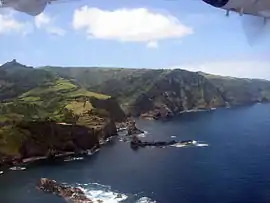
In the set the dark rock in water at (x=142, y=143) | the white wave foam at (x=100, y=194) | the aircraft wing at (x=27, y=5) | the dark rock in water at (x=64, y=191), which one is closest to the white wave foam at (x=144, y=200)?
the white wave foam at (x=100, y=194)

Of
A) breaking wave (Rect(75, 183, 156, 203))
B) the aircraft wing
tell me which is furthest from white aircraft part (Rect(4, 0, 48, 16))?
breaking wave (Rect(75, 183, 156, 203))

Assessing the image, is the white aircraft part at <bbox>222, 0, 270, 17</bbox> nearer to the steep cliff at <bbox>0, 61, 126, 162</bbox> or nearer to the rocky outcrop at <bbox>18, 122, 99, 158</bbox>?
the steep cliff at <bbox>0, 61, 126, 162</bbox>

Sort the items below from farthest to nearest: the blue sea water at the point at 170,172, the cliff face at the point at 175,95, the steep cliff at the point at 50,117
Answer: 1. the cliff face at the point at 175,95
2. the steep cliff at the point at 50,117
3. the blue sea water at the point at 170,172

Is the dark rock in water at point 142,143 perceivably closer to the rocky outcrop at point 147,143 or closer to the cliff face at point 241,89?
the rocky outcrop at point 147,143

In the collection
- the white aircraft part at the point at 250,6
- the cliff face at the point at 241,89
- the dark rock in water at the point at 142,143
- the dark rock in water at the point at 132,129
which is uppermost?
the white aircraft part at the point at 250,6

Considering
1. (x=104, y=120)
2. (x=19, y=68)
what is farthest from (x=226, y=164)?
(x=19, y=68)

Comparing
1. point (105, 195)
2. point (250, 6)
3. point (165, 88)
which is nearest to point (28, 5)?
point (250, 6)

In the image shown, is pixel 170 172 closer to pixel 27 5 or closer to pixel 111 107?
pixel 111 107
